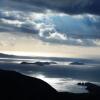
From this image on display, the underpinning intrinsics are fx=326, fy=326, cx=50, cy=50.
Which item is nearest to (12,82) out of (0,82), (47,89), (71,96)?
(0,82)

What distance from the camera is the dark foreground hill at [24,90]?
81000mm

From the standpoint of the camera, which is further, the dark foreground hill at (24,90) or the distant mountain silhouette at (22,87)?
the distant mountain silhouette at (22,87)

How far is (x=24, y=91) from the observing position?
279 ft

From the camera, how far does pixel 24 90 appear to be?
8556cm

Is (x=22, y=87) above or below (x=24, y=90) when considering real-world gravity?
above

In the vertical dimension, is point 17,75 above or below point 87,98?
above

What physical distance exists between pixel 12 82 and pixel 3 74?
4351 millimetres

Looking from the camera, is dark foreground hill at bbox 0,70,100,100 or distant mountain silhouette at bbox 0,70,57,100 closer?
dark foreground hill at bbox 0,70,100,100

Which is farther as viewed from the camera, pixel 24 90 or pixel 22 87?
pixel 22 87

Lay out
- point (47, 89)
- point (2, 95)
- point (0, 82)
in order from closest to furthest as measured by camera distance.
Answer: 1. point (2, 95)
2. point (0, 82)
3. point (47, 89)

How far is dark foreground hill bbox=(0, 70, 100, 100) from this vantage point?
81.0 m

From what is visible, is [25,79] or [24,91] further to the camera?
[25,79]

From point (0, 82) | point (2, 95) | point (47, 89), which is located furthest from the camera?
point (47, 89)

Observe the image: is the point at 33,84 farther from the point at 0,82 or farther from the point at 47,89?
the point at 0,82
